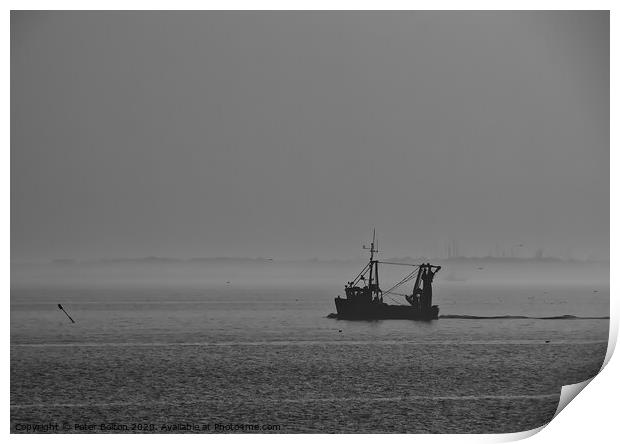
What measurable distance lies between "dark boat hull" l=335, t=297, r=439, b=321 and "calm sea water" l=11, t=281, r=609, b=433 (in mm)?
505

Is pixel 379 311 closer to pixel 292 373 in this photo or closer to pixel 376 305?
pixel 376 305

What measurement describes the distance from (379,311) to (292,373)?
21487 mm

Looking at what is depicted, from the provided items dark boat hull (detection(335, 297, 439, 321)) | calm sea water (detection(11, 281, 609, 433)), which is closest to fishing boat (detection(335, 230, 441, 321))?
dark boat hull (detection(335, 297, 439, 321))

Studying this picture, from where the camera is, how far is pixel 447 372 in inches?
1051

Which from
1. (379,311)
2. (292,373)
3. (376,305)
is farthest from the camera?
(379,311)

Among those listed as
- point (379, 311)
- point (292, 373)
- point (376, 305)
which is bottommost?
point (292, 373)

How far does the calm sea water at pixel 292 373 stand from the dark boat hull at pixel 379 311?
19.9 inches

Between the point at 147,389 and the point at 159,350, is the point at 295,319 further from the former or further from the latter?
the point at 147,389

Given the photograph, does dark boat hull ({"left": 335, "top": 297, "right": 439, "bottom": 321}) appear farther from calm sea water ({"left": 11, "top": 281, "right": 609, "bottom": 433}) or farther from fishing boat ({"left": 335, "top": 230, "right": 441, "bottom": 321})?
calm sea water ({"left": 11, "top": 281, "right": 609, "bottom": 433})

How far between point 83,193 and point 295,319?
31.3 meters

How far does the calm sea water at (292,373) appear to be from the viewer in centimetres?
1981

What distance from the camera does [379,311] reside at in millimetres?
48188

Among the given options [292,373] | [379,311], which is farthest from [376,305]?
[292,373]
